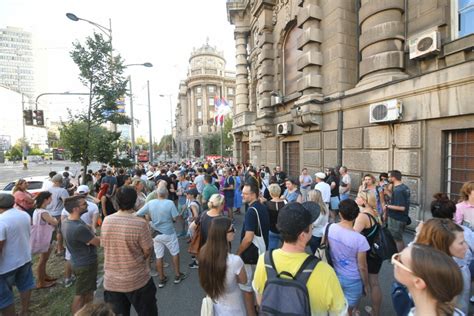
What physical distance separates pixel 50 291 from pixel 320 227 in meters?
4.97

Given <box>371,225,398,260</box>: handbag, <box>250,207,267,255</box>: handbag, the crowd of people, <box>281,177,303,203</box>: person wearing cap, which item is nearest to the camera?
the crowd of people

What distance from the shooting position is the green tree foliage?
322 inches

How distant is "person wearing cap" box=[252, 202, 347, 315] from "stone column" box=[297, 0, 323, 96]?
9188mm

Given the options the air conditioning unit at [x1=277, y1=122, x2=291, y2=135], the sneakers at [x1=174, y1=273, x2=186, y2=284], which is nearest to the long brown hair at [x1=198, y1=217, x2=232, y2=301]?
the sneakers at [x1=174, y1=273, x2=186, y2=284]

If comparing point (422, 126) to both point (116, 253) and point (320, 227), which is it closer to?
point (320, 227)

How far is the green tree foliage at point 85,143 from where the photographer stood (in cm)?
818

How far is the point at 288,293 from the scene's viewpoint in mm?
1561

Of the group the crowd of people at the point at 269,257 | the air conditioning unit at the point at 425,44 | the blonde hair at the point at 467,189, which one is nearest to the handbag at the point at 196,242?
the crowd of people at the point at 269,257

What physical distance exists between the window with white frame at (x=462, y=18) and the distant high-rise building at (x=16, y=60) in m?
114

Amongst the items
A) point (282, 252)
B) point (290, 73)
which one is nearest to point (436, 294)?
point (282, 252)

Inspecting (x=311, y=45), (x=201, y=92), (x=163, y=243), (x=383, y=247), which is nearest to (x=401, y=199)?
(x=383, y=247)

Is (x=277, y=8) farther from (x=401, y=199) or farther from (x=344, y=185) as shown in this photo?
(x=401, y=199)

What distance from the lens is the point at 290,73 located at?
1302 cm

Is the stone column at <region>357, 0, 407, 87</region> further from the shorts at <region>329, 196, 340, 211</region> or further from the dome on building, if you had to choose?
the dome on building
